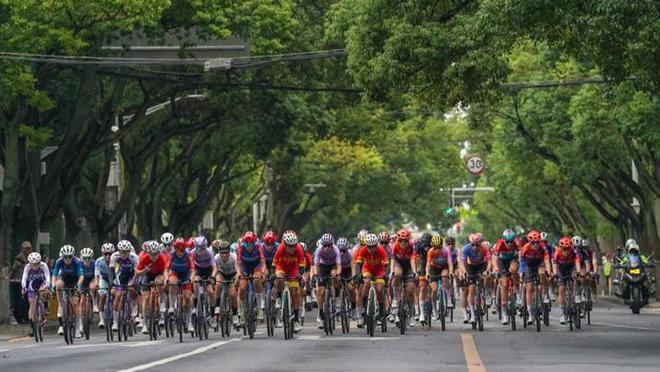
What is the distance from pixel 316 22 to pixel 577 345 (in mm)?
20006

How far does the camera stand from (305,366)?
816 inches

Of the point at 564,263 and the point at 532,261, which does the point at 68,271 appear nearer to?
the point at 532,261

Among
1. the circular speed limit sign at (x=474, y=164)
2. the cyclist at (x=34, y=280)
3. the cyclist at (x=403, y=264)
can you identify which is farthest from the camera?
the circular speed limit sign at (x=474, y=164)

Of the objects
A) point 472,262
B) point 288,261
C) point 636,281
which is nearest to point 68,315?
point 288,261

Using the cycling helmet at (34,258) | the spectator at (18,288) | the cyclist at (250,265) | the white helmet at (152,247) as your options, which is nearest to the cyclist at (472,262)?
the cyclist at (250,265)

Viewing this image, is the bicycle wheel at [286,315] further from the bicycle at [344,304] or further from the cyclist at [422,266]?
the cyclist at [422,266]

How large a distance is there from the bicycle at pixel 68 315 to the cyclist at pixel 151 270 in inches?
53.9

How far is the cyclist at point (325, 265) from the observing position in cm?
→ 3010

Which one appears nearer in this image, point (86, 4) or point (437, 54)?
point (437, 54)

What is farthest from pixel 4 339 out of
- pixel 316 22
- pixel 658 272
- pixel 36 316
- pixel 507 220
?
pixel 507 220

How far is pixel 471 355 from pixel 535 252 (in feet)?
29.5

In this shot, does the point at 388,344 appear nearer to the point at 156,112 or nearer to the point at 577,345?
the point at 577,345

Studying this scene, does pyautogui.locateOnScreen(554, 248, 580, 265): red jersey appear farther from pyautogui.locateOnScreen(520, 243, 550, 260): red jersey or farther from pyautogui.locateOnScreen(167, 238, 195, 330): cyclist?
pyautogui.locateOnScreen(167, 238, 195, 330): cyclist

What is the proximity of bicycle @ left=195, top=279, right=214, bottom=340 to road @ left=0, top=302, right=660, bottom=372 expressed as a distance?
0.78ft
